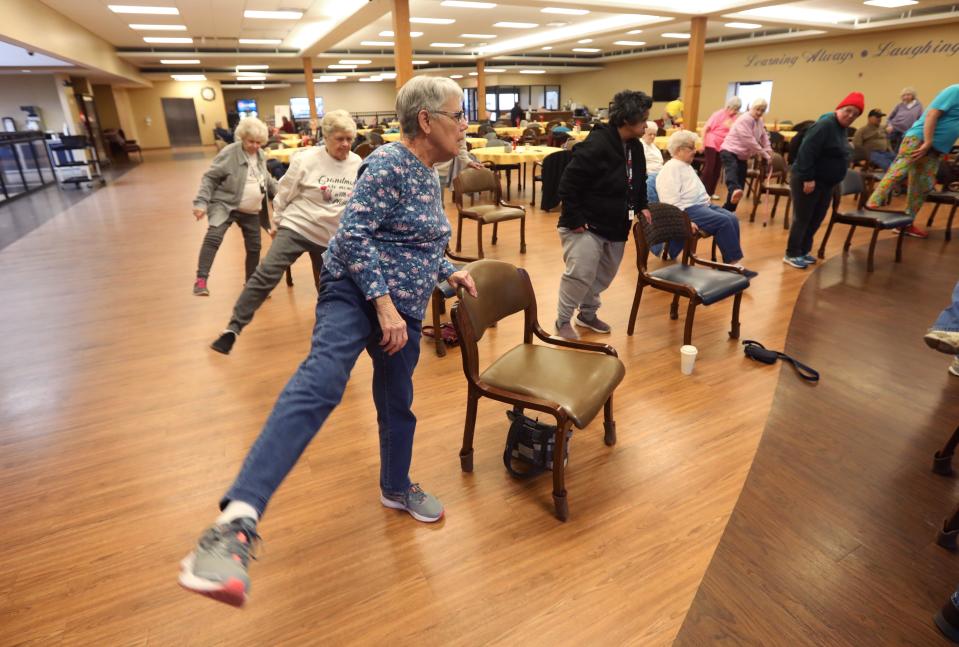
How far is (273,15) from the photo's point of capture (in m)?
11.5

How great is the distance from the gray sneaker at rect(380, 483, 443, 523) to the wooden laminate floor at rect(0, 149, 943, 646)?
1.7 inches

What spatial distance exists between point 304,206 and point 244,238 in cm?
116

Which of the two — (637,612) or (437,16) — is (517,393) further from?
(437,16)

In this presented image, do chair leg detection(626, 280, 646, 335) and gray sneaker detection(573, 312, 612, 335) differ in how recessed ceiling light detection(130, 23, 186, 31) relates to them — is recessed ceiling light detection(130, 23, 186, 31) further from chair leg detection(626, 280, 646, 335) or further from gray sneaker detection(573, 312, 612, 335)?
chair leg detection(626, 280, 646, 335)

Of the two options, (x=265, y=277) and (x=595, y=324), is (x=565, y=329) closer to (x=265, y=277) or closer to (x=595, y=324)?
(x=595, y=324)

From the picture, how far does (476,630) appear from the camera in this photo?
1614 mm

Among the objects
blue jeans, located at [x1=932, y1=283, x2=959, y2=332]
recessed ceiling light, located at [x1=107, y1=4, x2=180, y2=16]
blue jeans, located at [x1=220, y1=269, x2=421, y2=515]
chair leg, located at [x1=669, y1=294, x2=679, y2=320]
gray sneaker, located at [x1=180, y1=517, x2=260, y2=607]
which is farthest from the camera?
recessed ceiling light, located at [x1=107, y1=4, x2=180, y2=16]

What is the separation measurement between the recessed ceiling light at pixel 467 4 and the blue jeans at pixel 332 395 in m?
10.7

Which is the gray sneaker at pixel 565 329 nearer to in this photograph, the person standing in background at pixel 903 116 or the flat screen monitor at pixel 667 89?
the person standing in background at pixel 903 116

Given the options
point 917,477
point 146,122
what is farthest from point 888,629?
point 146,122

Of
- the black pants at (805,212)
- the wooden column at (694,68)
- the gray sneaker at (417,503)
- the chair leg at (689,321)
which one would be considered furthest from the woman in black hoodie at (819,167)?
the wooden column at (694,68)

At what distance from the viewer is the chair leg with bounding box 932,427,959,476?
226cm

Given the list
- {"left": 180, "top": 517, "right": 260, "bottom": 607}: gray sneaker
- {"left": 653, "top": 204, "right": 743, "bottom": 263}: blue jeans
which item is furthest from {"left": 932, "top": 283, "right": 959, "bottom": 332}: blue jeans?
{"left": 653, "top": 204, "right": 743, "bottom": 263}: blue jeans

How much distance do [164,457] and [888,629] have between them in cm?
286
